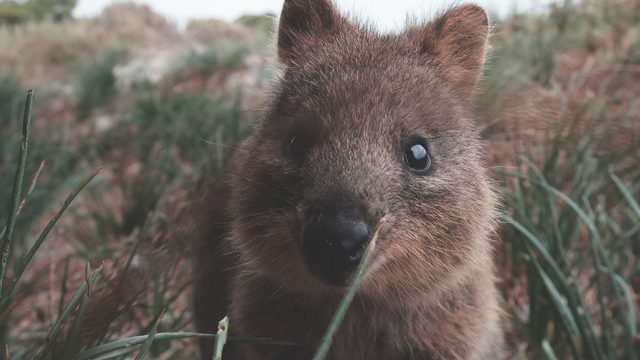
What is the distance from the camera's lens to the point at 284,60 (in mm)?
2977

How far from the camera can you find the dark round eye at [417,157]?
223cm

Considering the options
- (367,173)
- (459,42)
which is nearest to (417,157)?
(367,173)

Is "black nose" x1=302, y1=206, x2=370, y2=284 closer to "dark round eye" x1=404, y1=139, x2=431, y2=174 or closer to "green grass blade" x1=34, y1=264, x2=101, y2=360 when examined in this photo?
"dark round eye" x1=404, y1=139, x2=431, y2=174

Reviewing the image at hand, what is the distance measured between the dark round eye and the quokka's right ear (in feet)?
2.80

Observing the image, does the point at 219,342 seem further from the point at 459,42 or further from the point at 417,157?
the point at 459,42

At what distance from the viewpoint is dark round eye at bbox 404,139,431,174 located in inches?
87.7

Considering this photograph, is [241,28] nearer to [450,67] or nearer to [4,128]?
[4,128]

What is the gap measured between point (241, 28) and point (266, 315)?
22.0m

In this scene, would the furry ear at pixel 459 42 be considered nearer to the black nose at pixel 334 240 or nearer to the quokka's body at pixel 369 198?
the quokka's body at pixel 369 198

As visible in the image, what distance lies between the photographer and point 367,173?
6.60 ft

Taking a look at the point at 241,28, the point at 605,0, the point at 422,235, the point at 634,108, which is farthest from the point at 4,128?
the point at 241,28

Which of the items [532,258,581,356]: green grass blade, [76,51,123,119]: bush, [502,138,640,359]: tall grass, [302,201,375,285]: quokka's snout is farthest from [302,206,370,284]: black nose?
[76,51,123,119]: bush

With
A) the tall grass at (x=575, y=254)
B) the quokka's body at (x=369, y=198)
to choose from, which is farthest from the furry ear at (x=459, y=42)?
the tall grass at (x=575, y=254)

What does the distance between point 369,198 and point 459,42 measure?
4.29 feet
